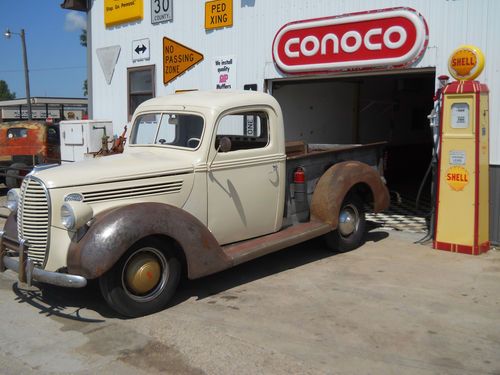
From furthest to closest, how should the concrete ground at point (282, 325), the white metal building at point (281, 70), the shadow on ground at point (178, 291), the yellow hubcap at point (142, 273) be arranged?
the white metal building at point (281, 70)
the shadow on ground at point (178, 291)
the yellow hubcap at point (142, 273)
the concrete ground at point (282, 325)

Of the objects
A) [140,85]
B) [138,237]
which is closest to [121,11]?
[140,85]

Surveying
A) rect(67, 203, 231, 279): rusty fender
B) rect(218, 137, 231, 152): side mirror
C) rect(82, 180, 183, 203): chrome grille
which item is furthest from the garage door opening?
rect(67, 203, 231, 279): rusty fender

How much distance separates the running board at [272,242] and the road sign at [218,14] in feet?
15.9

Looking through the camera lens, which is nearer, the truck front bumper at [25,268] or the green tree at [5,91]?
the truck front bumper at [25,268]

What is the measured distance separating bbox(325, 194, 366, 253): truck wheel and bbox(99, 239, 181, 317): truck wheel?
7.94 feet

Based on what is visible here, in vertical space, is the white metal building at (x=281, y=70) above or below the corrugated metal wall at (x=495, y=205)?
above

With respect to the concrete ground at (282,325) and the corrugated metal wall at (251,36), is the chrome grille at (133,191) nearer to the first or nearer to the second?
the concrete ground at (282,325)

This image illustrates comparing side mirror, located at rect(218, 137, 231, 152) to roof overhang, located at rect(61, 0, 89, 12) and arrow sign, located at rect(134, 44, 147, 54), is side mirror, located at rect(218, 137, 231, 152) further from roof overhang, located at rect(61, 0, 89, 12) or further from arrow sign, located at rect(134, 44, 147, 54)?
roof overhang, located at rect(61, 0, 89, 12)

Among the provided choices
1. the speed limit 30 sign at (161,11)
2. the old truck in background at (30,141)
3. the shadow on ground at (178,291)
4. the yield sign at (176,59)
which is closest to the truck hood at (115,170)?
the shadow on ground at (178,291)

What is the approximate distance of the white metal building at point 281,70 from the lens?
6906 mm

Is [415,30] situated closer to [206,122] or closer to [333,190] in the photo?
[333,190]

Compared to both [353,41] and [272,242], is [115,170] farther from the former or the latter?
[353,41]

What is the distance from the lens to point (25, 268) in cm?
455

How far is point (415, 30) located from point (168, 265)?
15.3ft
